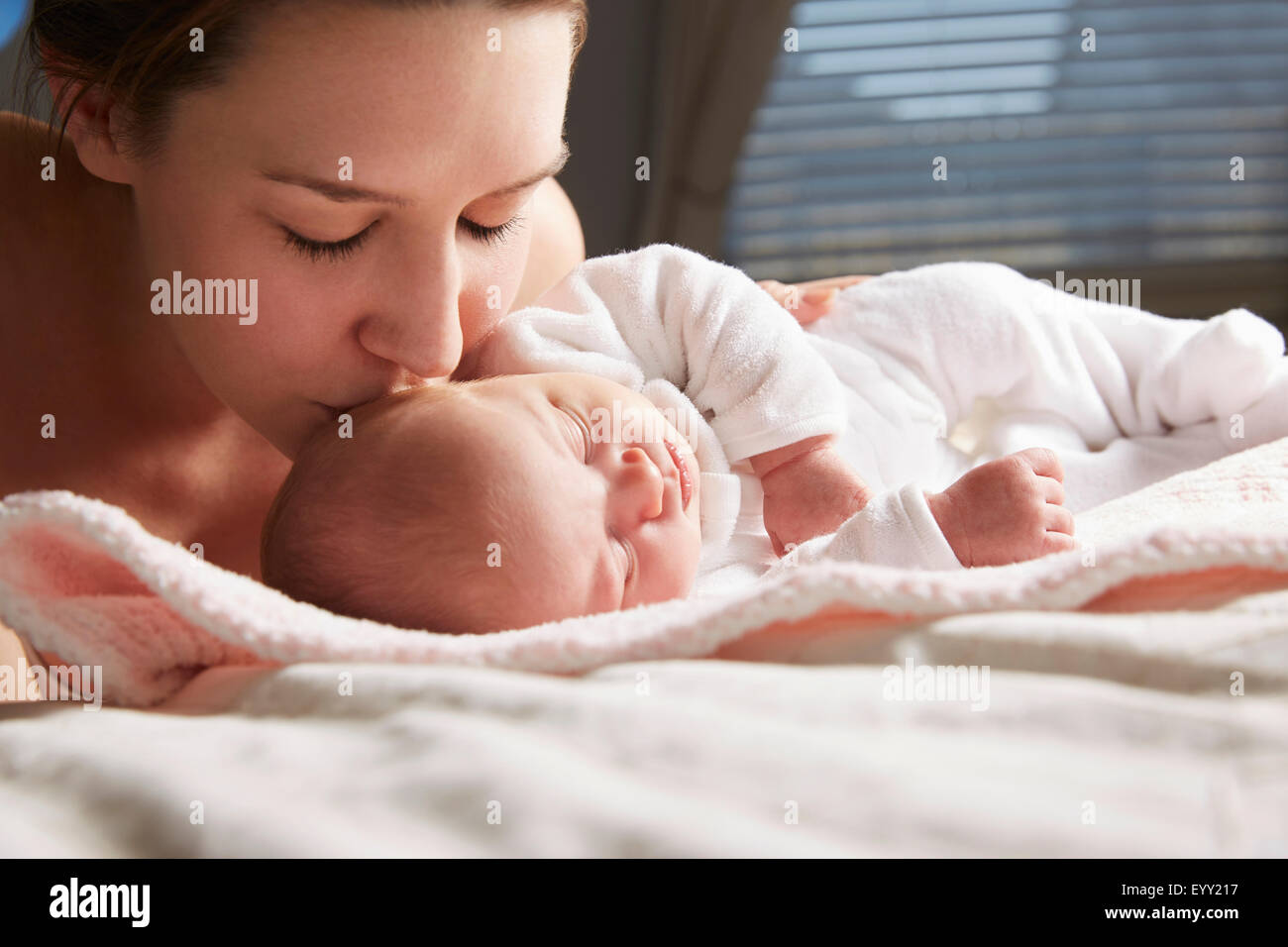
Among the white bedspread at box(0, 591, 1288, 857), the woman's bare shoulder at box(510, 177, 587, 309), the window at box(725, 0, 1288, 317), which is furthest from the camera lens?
the window at box(725, 0, 1288, 317)

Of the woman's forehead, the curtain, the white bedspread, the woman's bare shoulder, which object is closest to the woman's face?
the woman's forehead

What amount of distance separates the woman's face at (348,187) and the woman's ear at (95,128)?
0.08 ft

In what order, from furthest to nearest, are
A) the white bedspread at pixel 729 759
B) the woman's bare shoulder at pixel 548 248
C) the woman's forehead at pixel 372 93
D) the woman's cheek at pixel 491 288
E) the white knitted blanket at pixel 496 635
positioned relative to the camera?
the woman's bare shoulder at pixel 548 248 < the woman's cheek at pixel 491 288 < the woman's forehead at pixel 372 93 < the white knitted blanket at pixel 496 635 < the white bedspread at pixel 729 759

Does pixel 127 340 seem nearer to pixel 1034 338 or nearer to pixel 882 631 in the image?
pixel 882 631

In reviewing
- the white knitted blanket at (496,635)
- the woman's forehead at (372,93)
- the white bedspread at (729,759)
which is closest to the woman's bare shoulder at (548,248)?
the woman's forehead at (372,93)

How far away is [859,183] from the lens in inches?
117

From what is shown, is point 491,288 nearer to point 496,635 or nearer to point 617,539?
point 617,539

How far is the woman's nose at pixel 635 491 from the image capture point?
1.01 m

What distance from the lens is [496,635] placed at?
776 millimetres

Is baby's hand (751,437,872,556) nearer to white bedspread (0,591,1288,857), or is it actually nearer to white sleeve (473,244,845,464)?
white sleeve (473,244,845,464)

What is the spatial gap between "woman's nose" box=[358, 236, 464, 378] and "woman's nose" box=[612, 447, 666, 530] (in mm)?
185

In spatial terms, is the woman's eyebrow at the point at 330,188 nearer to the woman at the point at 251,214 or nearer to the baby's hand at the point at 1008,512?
the woman at the point at 251,214

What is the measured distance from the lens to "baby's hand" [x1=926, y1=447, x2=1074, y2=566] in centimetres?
96
